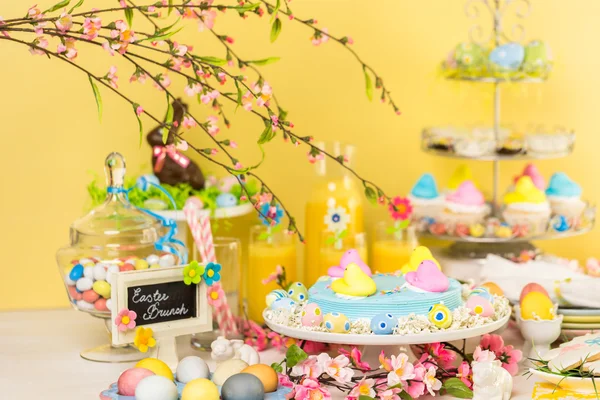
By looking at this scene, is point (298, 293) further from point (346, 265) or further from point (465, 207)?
point (465, 207)

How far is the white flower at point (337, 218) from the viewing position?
1960 mm

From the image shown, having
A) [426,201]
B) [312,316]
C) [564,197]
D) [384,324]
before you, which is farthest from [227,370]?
[564,197]

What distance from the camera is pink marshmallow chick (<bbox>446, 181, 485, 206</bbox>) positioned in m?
2.00

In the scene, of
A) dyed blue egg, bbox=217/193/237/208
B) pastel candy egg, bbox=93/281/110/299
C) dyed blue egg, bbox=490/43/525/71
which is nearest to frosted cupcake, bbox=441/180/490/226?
dyed blue egg, bbox=490/43/525/71

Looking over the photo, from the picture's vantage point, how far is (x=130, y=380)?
4.50 feet

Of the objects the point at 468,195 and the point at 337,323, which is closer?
the point at 337,323

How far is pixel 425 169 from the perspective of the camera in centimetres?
230

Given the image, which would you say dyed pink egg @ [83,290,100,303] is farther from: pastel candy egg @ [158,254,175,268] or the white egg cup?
the white egg cup

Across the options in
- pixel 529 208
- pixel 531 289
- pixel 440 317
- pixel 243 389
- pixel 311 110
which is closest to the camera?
pixel 243 389

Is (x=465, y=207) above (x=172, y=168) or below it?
below

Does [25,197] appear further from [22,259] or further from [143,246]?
[143,246]

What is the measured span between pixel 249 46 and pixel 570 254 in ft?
3.32

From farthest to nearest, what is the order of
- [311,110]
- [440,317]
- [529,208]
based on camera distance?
1. [311,110]
2. [529,208]
3. [440,317]

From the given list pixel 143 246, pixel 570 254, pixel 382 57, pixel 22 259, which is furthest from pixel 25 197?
pixel 570 254
